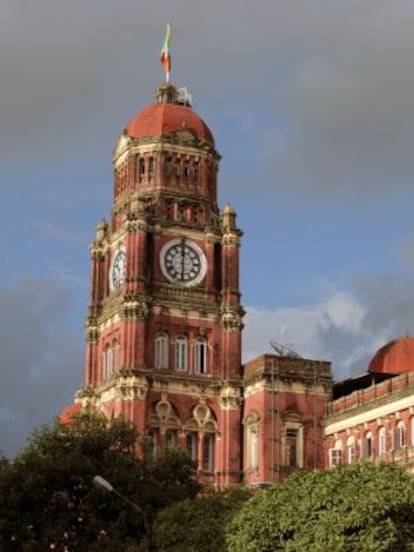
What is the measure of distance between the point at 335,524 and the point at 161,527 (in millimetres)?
12313

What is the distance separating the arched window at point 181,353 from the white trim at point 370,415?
11.0 meters

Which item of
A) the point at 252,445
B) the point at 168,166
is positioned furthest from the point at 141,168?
the point at 252,445

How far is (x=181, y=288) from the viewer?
92812 mm

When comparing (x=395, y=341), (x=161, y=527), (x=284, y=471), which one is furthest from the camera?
(x=395, y=341)

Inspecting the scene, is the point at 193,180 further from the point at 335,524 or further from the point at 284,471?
the point at 335,524

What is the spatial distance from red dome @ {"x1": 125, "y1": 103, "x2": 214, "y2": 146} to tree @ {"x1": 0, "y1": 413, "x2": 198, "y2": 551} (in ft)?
107

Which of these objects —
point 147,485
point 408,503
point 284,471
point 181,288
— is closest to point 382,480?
point 408,503

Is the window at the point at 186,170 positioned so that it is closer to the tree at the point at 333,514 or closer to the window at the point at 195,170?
the window at the point at 195,170

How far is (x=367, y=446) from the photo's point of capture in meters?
84.7

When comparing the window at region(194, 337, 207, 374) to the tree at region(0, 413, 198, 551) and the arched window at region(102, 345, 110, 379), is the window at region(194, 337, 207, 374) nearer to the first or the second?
the arched window at region(102, 345, 110, 379)

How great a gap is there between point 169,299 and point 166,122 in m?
14.2

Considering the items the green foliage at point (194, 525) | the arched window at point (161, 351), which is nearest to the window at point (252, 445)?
the arched window at point (161, 351)

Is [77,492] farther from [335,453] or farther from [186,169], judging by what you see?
[186,169]

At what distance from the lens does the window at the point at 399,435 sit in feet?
264
